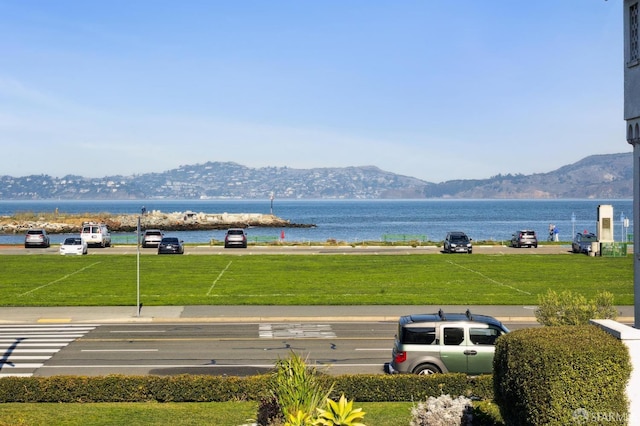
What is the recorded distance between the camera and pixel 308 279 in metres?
44.4

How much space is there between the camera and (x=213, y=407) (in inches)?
682

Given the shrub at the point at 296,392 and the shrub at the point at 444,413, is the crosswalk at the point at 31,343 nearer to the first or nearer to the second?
the shrub at the point at 296,392

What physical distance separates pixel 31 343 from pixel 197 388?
11135 millimetres

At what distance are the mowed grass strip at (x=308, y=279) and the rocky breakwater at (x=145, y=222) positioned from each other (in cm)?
8556

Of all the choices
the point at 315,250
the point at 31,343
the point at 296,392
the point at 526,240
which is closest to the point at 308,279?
the point at 31,343

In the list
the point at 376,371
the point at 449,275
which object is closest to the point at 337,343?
the point at 376,371

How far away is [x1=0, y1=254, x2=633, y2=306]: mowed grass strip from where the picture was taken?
36938 millimetres

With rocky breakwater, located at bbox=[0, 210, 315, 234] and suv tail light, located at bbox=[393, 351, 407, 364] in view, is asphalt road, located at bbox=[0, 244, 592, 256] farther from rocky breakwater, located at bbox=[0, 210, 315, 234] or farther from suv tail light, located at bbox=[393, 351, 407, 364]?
rocky breakwater, located at bbox=[0, 210, 315, 234]

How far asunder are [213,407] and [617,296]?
25554 millimetres

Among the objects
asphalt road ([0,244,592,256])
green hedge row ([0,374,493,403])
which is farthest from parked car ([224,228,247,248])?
green hedge row ([0,374,493,403])

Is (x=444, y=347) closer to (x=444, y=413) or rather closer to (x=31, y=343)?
(x=444, y=413)

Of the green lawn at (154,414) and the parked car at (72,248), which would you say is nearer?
the green lawn at (154,414)

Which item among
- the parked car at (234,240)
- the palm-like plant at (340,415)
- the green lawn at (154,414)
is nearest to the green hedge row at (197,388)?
the green lawn at (154,414)

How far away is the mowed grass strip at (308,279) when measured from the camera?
3694 cm
